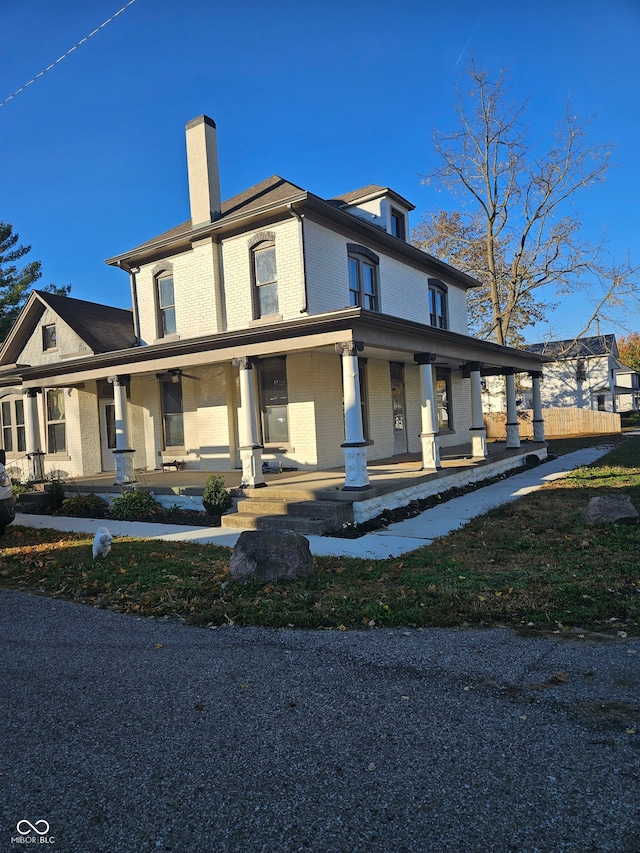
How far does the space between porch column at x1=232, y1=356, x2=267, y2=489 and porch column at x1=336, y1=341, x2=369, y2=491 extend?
6.73ft

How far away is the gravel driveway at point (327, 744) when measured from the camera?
7.91 ft

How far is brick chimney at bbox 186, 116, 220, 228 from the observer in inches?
568

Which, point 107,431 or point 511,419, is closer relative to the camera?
point 107,431

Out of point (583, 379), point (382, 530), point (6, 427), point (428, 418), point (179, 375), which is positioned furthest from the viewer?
point (583, 379)

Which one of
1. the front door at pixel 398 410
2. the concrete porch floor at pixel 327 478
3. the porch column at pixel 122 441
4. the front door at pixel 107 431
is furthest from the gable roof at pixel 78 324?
the front door at pixel 398 410

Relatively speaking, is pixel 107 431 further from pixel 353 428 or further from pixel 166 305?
pixel 353 428

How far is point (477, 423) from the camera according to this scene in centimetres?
1565

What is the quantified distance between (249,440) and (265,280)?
13.5 ft

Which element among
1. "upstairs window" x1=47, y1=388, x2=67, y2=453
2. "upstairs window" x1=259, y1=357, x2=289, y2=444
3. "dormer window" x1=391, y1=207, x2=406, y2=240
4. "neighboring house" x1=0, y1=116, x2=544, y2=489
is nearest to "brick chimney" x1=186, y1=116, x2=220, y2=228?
"neighboring house" x1=0, y1=116, x2=544, y2=489

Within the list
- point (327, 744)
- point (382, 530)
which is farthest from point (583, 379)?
point (327, 744)

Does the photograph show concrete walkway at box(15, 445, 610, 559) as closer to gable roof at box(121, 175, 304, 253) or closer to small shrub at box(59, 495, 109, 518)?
small shrub at box(59, 495, 109, 518)

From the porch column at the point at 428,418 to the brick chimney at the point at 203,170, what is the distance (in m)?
6.61

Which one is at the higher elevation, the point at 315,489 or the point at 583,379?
the point at 583,379

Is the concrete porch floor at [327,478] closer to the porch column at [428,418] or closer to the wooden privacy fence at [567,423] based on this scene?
the porch column at [428,418]
